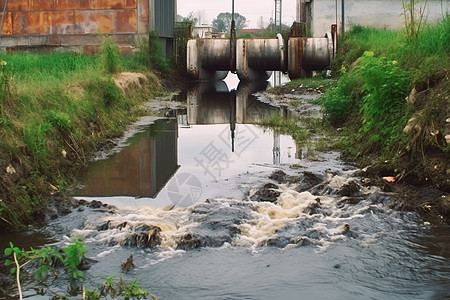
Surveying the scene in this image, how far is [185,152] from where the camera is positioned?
34.0 ft

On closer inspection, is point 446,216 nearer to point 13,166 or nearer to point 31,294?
point 31,294

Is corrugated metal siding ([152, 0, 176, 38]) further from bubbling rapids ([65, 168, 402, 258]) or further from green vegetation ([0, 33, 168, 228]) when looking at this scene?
bubbling rapids ([65, 168, 402, 258])

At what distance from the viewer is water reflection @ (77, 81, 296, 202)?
8234 mm

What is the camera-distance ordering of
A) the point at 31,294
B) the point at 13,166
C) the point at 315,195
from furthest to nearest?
the point at 315,195 < the point at 13,166 < the point at 31,294

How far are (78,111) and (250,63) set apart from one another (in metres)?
13.8

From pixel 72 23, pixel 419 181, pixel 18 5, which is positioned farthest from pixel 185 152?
pixel 18 5

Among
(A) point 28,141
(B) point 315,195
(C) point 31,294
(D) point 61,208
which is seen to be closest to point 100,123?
(A) point 28,141

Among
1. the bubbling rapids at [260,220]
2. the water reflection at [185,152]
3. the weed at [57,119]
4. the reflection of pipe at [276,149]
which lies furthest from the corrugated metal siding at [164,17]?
the bubbling rapids at [260,220]

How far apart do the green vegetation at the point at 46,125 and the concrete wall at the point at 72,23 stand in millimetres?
7005

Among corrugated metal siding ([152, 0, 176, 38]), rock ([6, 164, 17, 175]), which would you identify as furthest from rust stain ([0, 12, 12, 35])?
rock ([6, 164, 17, 175])

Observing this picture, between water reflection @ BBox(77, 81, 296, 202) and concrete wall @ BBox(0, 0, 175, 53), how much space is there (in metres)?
6.78

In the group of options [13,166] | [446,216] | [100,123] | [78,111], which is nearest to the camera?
[446,216]

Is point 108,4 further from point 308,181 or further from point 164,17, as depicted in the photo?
point 308,181

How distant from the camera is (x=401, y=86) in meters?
8.45
